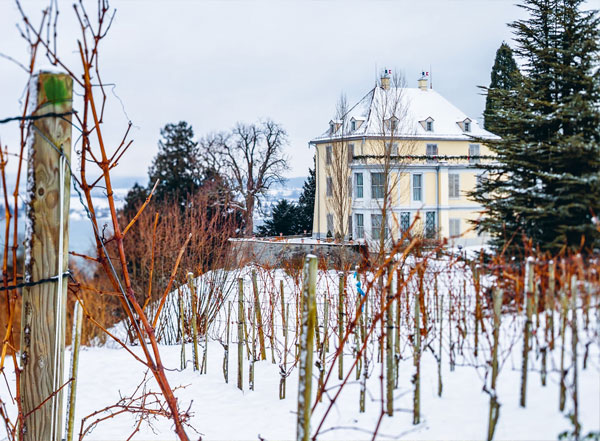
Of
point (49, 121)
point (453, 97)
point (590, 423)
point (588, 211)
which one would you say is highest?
point (453, 97)

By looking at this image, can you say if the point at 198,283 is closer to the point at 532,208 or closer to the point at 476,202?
the point at 476,202

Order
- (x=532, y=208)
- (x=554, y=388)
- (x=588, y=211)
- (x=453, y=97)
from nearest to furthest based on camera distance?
(x=554, y=388)
(x=588, y=211)
(x=532, y=208)
(x=453, y=97)

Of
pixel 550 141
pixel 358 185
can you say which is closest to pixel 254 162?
pixel 358 185

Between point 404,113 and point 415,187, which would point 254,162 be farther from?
point 415,187

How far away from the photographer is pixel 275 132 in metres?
3.90

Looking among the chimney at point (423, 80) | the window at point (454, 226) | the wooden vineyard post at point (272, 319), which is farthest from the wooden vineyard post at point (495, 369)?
the wooden vineyard post at point (272, 319)

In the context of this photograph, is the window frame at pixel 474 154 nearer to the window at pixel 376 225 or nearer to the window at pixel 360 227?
the window at pixel 376 225

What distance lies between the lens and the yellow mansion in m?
2.65

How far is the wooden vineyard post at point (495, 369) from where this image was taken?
1.72 metres

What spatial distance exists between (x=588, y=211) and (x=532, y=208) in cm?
19

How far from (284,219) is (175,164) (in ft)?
24.8

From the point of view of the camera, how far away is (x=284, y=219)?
348 cm

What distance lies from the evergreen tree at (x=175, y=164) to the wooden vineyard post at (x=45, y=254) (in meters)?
6.47

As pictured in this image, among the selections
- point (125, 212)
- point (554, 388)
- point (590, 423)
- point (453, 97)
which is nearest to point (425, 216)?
point (453, 97)
